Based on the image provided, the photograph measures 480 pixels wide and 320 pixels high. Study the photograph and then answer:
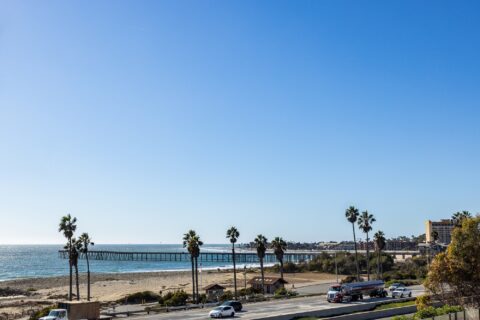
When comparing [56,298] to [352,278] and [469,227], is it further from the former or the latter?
[469,227]

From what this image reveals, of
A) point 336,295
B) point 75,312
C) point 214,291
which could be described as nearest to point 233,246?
point 214,291

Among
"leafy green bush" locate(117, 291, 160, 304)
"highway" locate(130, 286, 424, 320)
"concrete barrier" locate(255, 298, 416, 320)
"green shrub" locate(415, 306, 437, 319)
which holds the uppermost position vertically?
"green shrub" locate(415, 306, 437, 319)

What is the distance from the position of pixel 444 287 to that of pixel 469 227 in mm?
4278

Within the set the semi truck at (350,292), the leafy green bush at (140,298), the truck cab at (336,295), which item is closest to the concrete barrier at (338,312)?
the semi truck at (350,292)

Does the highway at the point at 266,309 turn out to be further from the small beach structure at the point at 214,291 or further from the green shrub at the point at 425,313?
the green shrub at the point at 425,313

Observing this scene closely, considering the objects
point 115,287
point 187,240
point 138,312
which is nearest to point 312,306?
point 138,312

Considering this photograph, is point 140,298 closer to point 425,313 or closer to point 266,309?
point 266,309

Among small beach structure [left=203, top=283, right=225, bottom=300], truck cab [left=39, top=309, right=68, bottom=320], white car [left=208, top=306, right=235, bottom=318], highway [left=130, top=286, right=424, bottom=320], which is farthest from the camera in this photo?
small beach structure [left=203, top=283, right=225, bottom=300]

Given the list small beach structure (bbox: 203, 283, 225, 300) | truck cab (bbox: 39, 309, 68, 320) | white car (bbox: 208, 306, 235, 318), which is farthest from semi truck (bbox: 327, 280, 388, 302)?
truck cab (bbox: 39, 309, 68, 320)

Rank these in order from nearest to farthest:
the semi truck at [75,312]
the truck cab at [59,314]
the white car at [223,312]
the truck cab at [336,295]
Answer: the truck cab at [59,314], the semi truck at [75,312], the white car at [223,312], the truck cab at [336,295]

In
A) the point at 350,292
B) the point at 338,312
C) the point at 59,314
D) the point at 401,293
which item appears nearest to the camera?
the point at 59,314

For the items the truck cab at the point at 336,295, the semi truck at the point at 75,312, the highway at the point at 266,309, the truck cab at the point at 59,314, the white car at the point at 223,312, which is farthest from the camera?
the truck cab at the point at 336,295

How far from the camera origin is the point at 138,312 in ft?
187

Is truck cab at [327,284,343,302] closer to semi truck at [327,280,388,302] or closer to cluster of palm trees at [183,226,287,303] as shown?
semi truck at [327,280,388,302]
